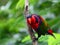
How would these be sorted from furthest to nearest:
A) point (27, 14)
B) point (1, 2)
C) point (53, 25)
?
1. point (53, 25)
2. point (1, 2)
3. point (27, 14)

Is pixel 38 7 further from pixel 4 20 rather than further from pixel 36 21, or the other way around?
pixel 36 21

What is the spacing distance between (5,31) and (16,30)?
0.10 metres

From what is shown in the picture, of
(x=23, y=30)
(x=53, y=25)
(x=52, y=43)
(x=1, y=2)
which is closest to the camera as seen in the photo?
(x=1, y=2)

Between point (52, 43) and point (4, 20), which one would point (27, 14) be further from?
point (4, 20)

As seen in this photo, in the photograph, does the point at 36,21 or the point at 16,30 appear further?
the point at 16,30

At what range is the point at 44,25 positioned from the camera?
0.59 meters

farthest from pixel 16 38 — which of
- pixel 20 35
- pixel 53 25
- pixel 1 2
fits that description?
pixel 1 2

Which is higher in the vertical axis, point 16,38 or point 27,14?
point 16,38

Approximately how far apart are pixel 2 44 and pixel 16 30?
32cm

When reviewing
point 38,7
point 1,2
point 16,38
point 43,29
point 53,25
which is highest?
point 38,7

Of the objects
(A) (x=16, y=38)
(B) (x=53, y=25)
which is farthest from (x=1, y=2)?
(A) (x=16, y=38)

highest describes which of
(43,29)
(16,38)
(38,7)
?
(38,7)

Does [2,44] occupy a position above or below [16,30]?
below

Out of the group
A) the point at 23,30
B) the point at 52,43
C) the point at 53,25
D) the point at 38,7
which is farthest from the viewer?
the point at 23,30
